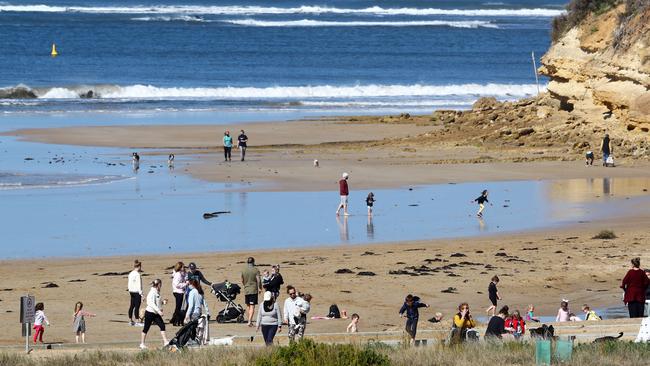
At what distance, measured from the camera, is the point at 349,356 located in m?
13.2

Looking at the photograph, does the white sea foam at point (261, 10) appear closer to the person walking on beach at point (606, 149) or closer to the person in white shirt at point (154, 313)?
the person walking on beach at point (606, 149)

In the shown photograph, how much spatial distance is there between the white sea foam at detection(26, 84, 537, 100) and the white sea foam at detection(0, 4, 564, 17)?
57.9 metres

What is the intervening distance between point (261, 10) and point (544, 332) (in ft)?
402

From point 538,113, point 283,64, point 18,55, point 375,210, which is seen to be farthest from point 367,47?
point 375,210

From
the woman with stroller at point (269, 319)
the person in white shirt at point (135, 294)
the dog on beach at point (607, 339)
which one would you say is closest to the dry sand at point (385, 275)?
the person in white shirt at point (135, 294)

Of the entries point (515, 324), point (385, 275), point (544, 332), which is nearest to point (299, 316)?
point (515, 324)

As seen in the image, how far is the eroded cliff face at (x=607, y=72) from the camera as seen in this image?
117 feet

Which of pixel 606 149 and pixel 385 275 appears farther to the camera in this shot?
pixel 606 149

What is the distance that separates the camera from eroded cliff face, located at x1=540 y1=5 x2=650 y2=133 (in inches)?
1399

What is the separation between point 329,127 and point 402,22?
76.0 metres

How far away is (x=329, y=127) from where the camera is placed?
159 ft

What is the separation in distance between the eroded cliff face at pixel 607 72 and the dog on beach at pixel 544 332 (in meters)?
20.7

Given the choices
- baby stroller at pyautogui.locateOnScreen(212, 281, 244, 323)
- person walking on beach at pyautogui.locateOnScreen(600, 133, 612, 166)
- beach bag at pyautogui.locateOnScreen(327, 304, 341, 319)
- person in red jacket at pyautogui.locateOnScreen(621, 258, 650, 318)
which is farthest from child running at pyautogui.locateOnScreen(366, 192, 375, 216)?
person in red jacket at pyautogui.locateOnScreen(621, 258, 650, 318)

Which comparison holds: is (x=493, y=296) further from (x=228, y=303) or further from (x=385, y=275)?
(x=228, y=303)
